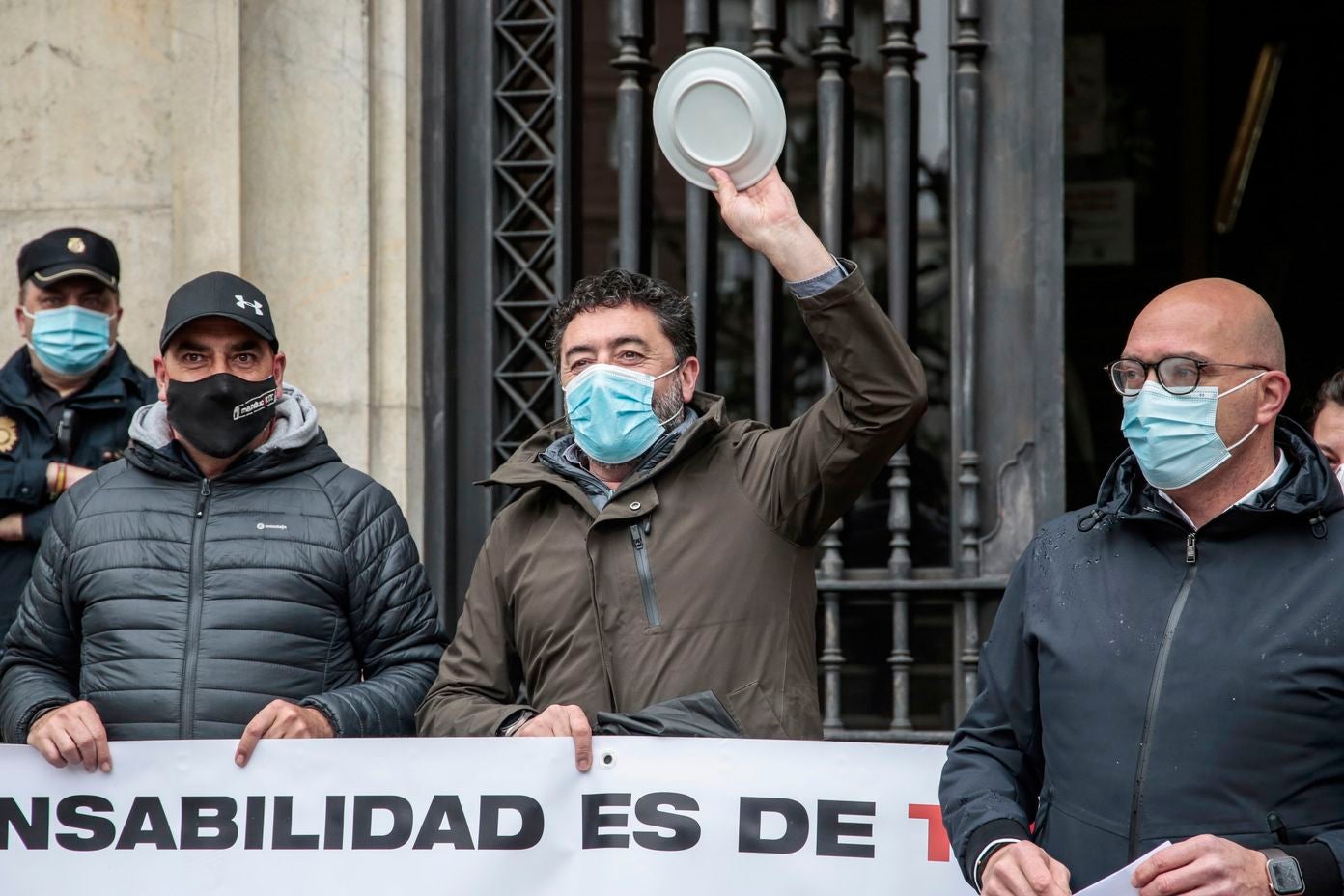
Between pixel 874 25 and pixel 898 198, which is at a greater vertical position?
pixel 874 25

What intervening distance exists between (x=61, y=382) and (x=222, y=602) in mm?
1274

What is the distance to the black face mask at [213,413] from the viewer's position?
12.7ft

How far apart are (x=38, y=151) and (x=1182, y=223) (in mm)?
6486

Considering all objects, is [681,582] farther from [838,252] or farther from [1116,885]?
[838,252]

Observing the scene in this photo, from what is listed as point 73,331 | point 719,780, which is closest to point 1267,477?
point 719,780

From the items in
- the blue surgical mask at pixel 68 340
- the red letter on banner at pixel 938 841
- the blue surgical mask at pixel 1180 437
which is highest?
the blue surgical mask at pixel 68 340

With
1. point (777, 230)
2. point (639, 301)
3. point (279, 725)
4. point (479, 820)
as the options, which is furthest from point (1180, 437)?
point (279, 725)

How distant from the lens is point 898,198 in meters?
5.31

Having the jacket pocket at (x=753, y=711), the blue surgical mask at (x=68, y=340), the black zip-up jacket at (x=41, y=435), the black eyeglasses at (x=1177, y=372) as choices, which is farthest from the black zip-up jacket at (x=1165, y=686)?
the blue surgical mask at (x=68, y=340)

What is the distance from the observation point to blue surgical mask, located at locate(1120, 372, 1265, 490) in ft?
9.69

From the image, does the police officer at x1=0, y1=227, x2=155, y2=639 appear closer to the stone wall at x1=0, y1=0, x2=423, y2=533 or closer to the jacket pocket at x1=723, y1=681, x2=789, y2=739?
the stone wall at x1=0, y1=0, x2=423, y2=533

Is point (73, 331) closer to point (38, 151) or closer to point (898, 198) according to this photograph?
point (38, 151)

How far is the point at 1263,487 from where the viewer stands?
9.63 feet

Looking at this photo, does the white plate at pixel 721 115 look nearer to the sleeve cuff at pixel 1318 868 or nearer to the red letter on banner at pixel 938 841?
the red letter on banner at pixel 938 841
